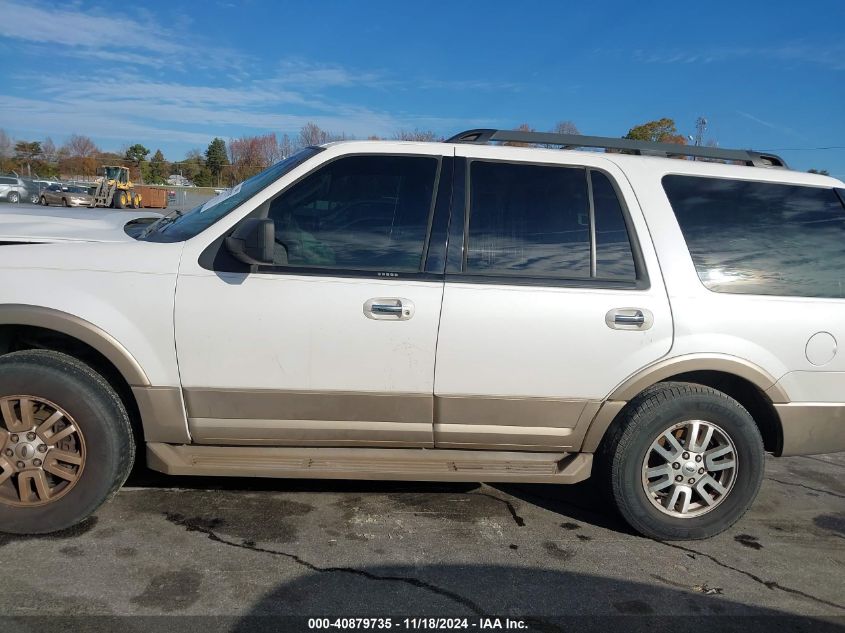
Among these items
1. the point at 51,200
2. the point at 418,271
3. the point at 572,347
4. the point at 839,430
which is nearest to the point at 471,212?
the point at 418,271

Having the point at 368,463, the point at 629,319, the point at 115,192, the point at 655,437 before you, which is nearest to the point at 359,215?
the point at 368,463

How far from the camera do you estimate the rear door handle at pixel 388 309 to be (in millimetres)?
3131

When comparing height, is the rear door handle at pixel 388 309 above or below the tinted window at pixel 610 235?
below

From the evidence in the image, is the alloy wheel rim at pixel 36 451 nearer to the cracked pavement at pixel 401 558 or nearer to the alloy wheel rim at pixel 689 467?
the cracked pavement at pixel 401 558

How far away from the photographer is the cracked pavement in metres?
2.79

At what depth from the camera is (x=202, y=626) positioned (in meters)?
2.58

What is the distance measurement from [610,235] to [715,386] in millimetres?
1080

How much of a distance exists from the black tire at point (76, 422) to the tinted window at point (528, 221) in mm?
1917

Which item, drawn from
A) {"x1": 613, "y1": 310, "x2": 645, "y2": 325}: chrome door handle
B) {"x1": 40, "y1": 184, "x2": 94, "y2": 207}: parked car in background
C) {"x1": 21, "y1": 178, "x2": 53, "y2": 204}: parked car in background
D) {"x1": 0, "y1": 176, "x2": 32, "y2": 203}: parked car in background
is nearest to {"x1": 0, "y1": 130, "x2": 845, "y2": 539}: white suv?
{"x1": 613, "y1": 310, "x2": 645, "y2": 325}: chrome door handle

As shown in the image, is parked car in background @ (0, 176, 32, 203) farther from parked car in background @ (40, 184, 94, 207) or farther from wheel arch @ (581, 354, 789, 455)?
wheel arch @ (581, 354, 789, 455)

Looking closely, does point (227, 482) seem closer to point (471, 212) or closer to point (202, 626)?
point (202, 626)

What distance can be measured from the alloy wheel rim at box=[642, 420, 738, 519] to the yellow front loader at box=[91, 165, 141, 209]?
33.9 meters

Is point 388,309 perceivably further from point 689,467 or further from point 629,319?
point 689,467

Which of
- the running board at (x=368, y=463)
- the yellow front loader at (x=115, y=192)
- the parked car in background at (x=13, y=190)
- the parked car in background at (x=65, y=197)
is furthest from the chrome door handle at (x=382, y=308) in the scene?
the yellow front loader at (x=115, y=192)
